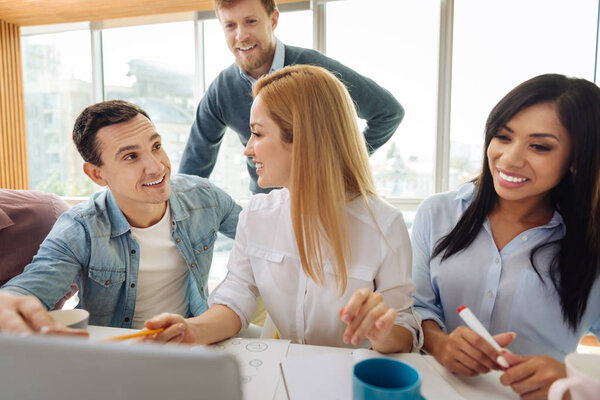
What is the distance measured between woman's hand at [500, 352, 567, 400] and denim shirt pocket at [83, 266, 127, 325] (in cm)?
120

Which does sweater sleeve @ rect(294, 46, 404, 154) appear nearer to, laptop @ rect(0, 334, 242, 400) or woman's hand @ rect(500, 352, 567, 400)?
woman's hand @ rect(500, 352, 567, 400)

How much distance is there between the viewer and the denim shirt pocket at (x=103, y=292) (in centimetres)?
135

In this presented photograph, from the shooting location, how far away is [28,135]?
4402mm

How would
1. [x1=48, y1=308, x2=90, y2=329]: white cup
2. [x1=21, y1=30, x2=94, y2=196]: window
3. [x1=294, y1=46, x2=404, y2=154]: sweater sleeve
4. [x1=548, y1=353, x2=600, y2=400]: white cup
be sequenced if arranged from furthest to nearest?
1. [x1=21, y1=30, x2=94, y2=196]: window
2. [x1=294, y1=46, x2=404, y2=154]: sweater sleeve
3. [x1=48, y1=308, x2=90, y2=329]: white cup
4. [x1=548, y1=353, x2=600, y2=400]: white cup

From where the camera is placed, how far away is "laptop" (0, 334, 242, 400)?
1.21ft

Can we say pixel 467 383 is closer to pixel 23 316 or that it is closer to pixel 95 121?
pixel 23 316

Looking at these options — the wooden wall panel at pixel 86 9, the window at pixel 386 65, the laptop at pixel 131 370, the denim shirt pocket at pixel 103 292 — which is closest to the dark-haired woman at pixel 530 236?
the laptop at pixel 131 370

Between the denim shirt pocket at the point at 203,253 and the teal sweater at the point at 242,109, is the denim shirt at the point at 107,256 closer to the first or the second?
the denim shirt pocket at the point at 203,253

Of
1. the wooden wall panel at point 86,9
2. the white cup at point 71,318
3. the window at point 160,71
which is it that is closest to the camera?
the white cup at point 71,318

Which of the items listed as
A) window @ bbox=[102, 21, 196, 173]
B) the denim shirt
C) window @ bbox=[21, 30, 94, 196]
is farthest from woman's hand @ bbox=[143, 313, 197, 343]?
window @ bbox=[21, 30, 94, 196]

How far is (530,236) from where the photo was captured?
44.3 inches

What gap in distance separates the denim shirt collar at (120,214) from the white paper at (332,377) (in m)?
0.86

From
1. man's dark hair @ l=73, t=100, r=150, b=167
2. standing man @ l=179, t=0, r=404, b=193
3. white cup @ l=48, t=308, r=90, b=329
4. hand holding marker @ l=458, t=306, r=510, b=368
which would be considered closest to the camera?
hand holding marker @ l=458, t=306, r=510, b=368

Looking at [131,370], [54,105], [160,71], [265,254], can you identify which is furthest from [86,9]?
[131,370]
